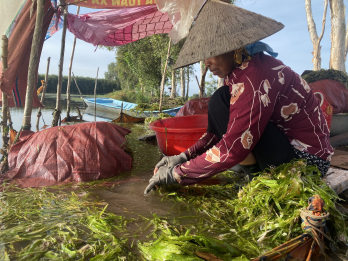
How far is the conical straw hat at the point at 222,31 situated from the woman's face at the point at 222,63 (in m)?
0.13

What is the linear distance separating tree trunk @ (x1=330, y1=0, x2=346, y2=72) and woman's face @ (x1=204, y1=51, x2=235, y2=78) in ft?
29.2

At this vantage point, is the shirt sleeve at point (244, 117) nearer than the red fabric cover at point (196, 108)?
Yes

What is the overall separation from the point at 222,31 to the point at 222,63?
192 mm

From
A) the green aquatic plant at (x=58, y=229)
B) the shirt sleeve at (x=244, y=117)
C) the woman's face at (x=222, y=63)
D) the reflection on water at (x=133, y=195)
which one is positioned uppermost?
the woman's face at (x=222, y=63)

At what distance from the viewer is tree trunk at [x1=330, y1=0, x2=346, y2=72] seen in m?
7.92

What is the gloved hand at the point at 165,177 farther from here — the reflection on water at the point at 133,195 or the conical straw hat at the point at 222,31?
the conical straw hat at the point at 222,31

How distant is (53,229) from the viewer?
4.34ft

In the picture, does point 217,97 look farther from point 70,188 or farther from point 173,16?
point 173,16

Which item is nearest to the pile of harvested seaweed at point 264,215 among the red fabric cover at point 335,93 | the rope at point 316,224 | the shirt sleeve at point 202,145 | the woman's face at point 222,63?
the rope at point 316,224

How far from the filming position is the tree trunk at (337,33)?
7.92m

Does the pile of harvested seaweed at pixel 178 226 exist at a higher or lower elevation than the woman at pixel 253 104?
lower

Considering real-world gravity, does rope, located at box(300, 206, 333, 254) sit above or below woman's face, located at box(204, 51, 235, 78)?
below

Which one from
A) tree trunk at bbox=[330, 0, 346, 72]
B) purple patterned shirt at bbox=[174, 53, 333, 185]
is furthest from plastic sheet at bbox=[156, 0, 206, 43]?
tree trunk at bbox=[330, 0, 346, 72]

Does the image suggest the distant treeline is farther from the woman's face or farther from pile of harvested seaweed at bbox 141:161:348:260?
pile of harvested seaweed at bbox 141:161:348:260
